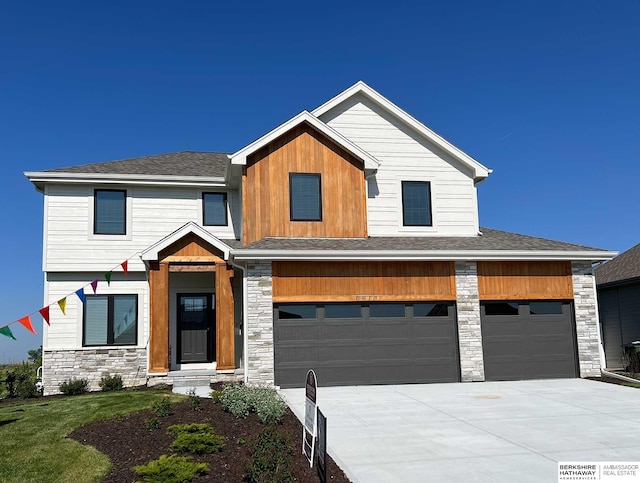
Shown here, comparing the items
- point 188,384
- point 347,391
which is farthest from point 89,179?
point 347,391

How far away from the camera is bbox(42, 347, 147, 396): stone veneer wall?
54.1ft

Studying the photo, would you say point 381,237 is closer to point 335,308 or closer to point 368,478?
point 335,308

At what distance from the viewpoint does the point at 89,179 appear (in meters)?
17.2

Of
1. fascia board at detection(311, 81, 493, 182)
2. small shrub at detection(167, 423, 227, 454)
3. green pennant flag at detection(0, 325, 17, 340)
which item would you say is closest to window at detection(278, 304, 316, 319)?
small shrub at detection(167, 423, 227, 454)

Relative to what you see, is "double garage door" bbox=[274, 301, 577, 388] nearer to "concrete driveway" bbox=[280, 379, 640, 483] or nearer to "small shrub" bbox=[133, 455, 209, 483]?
"concrete driveway" bbox=[280, 379, 640, 483]

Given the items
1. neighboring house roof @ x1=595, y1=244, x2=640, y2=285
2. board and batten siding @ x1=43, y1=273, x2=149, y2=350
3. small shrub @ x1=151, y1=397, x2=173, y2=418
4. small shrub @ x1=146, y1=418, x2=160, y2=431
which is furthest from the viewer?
neighboring house roof @ x1=595, y1=244, x2=640, y2=285

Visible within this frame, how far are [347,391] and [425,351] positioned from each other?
2.62m

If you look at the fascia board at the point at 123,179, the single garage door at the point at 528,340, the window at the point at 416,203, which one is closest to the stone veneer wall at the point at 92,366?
the fascia board at the point at 123,179

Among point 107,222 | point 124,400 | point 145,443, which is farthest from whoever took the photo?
point 107,222

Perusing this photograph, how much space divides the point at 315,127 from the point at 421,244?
444 centimetres

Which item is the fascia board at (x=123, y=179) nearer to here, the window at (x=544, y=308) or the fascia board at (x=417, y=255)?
the fascia board at (x=417, y=255)

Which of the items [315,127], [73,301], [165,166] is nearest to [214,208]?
[165,166]

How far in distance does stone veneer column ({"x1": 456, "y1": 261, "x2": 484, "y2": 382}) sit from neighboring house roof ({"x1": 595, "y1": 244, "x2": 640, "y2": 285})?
7.47 metres

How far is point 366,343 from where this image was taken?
49.1 ft
